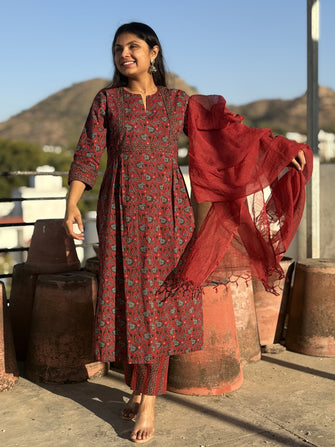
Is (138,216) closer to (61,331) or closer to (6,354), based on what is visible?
(61,331)

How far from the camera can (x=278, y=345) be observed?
13.0 feet

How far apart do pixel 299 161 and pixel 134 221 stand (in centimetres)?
91

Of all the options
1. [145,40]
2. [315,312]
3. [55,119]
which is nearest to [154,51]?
[145,40]

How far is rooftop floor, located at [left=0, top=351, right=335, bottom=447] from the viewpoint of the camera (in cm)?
264

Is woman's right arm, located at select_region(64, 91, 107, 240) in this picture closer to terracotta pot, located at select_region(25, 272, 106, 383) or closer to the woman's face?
the woman's face

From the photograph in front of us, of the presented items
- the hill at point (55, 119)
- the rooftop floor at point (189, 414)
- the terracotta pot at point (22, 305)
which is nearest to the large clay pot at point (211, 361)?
the rooftop floor at point (189, 414)

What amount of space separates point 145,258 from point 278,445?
101cm

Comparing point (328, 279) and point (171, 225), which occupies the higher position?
point (171, 225)

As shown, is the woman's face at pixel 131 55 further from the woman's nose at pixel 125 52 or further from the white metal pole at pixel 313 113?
the white metal pole at pixel 313 113

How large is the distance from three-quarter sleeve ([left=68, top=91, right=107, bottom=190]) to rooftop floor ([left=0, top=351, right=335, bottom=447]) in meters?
1.14

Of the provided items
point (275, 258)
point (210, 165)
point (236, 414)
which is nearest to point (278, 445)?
point (236, 414)

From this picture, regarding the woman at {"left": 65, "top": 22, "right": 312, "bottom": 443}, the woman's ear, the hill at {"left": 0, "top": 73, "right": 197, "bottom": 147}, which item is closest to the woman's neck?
the woman at {"left": 65, "top": 22, "right": 312, "bottom": 443}

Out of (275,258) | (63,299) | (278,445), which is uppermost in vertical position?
(275,258)

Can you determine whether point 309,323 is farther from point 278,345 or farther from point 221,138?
point 221,138
